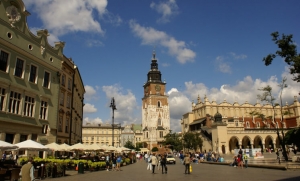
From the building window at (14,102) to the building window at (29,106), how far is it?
35.8 inches

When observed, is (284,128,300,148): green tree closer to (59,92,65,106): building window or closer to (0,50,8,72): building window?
(59,92,65,106): building window

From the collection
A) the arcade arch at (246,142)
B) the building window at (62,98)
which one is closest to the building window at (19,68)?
the building window at (62,98)

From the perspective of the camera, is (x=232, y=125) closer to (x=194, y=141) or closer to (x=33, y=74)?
(x=194, y=141)

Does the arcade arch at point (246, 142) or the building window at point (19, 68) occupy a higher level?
the building window at point (19, 68)

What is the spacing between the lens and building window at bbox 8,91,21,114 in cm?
2291

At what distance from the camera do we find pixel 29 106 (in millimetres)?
25344

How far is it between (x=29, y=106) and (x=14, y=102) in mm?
1978

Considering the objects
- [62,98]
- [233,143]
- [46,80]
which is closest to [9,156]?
[46,80]

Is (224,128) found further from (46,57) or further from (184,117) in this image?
(46,57)

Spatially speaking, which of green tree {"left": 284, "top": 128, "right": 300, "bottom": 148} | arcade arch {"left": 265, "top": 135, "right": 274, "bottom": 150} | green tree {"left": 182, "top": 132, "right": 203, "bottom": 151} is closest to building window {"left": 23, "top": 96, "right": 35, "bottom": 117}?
green tree {"left": 284, "top": 128, "right": 300, "bottom": 148}

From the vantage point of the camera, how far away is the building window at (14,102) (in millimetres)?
22906

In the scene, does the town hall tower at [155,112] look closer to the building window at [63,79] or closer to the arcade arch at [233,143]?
the arcade arch at [233,143]

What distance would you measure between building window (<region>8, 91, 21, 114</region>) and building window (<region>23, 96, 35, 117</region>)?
0.91 meters

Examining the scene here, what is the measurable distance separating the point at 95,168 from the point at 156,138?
81.4 metres
